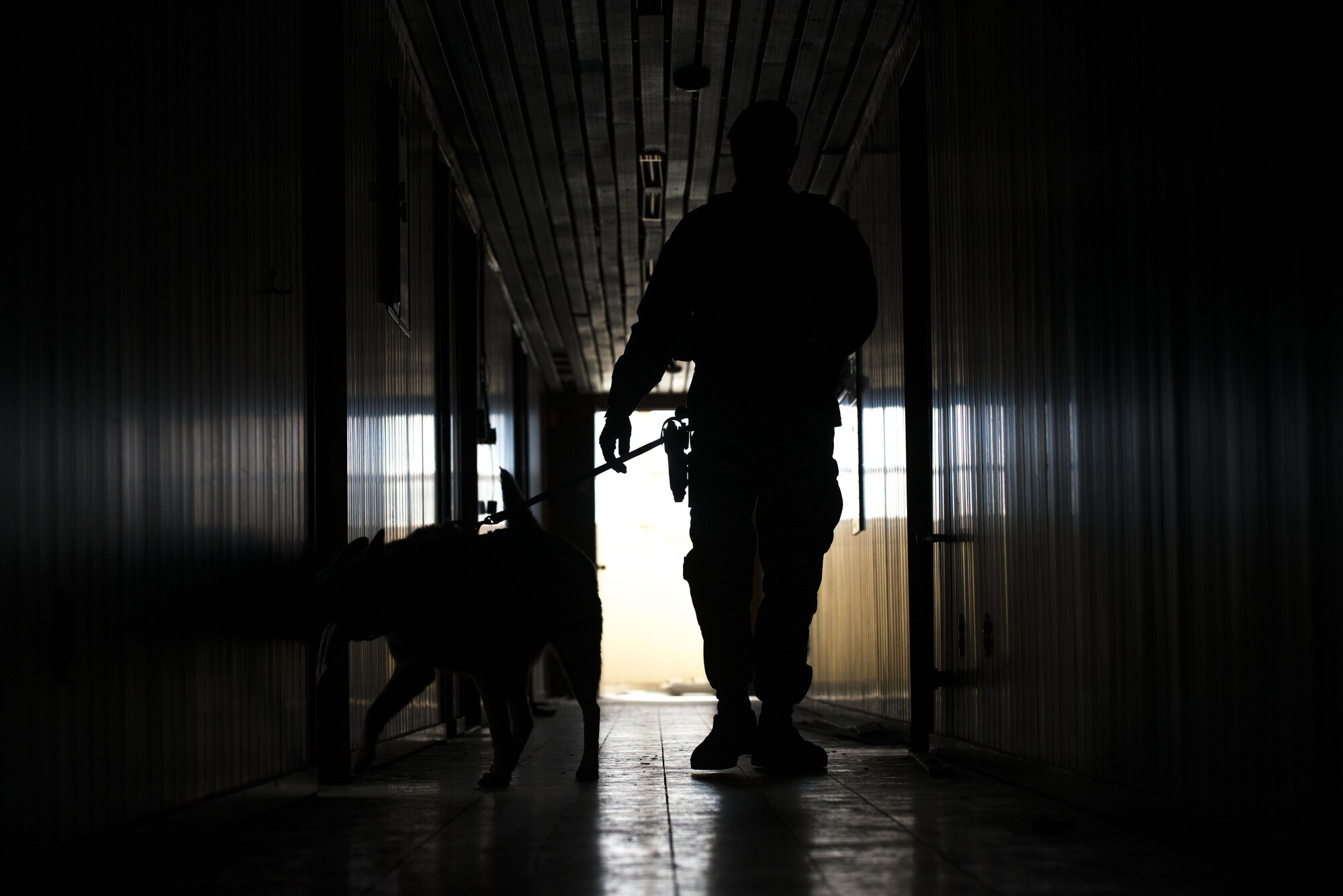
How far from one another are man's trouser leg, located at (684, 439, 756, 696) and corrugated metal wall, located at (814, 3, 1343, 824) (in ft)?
2.27

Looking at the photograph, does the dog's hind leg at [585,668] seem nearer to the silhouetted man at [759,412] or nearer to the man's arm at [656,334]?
the silhouetted man at [759,412]

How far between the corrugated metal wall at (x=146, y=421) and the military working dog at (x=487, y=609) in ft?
0.77

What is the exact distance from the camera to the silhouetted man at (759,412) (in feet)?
11.2

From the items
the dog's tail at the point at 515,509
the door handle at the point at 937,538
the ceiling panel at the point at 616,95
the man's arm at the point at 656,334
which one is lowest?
the door handle at the point at 937,538

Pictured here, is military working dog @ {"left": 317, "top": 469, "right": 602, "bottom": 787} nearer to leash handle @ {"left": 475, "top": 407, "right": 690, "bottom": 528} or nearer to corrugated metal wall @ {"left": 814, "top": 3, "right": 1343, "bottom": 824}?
leash handle @ {"left": 475, "top": 407, "right": 690, "bottom": 528}

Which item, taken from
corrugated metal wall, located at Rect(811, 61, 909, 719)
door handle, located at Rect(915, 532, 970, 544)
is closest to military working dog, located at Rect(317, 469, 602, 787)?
door handle, located at Rect(915, 532, 970, 544)

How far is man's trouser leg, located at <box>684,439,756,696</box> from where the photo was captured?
135 inches

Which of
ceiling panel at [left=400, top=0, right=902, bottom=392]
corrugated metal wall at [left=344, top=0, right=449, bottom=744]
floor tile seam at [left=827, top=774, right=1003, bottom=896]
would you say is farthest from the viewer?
ceiling panel at [left=400, top=0, right=902, bottom=392]

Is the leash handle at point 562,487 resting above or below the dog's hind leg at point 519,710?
above

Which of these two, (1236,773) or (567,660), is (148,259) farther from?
(1236,773)

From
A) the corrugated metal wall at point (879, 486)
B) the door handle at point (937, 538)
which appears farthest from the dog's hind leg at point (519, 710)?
the corrugated metal wall at point (879, 486)

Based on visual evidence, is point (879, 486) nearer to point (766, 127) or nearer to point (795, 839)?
point (766, 127)

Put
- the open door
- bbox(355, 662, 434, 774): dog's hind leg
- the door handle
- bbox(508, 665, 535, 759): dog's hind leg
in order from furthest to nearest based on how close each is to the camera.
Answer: the open door, the door handle, bbox(355, 662, 434, 774): dog's hind leg, bbox(508, 665, 535, 759): dog's hind leg

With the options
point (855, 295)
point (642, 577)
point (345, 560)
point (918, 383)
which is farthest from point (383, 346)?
point (642, 577)
